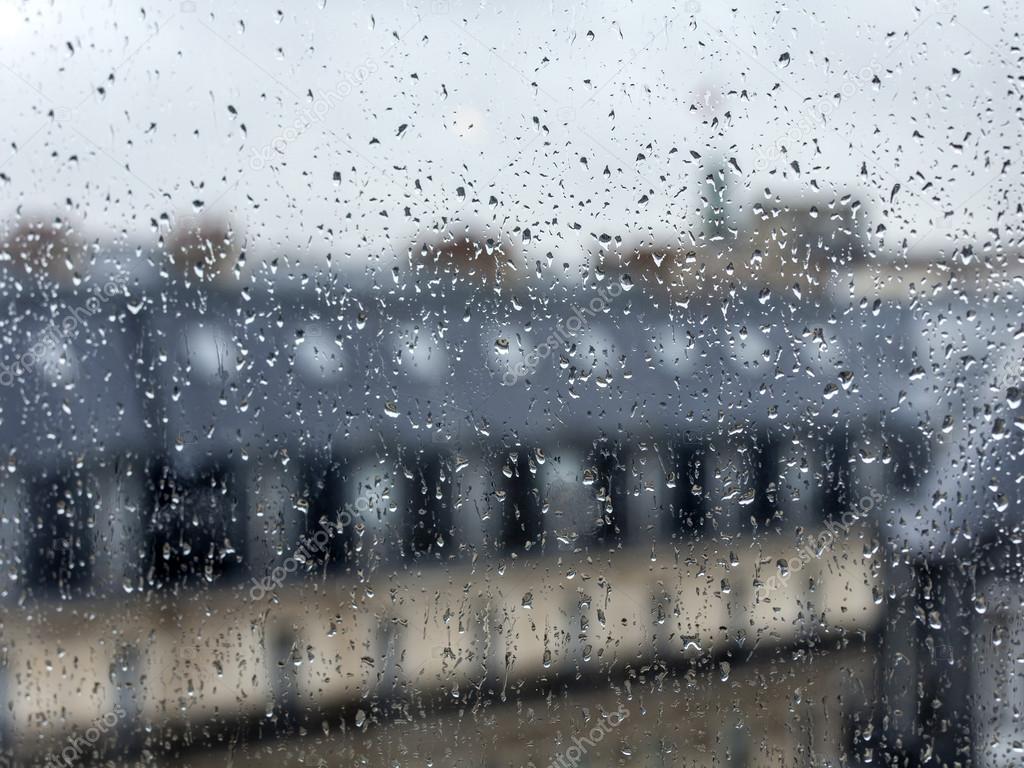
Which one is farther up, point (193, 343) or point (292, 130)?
point (292, 130)

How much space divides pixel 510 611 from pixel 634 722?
0.19 m

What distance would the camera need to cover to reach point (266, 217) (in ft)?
2.60

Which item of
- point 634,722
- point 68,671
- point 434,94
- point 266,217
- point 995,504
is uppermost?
point 434,94

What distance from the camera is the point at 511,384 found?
0.83 metres

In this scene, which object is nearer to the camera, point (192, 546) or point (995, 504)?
point (192, 546)

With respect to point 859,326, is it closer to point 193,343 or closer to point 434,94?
point 434,94

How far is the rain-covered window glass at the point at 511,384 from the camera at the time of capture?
2.56 ft

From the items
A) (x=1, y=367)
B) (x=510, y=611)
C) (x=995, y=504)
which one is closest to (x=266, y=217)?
(x=1, y=367)

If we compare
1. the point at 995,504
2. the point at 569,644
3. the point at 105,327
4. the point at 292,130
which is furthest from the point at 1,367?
the point at 995,504

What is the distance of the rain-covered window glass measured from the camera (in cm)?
78

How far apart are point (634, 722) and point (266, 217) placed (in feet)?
2.26

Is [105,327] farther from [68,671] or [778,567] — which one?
[778,567]

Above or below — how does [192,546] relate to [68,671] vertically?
above

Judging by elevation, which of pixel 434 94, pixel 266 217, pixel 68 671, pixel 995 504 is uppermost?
pixel 434 94
